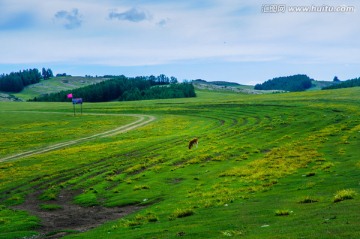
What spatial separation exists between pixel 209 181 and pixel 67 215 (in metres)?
13.8

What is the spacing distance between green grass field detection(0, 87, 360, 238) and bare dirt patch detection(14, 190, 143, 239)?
71cm

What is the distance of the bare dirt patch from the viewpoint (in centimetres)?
3139

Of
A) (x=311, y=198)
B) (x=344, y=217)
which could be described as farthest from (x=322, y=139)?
(x=344, y=217)

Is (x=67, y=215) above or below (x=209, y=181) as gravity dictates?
below

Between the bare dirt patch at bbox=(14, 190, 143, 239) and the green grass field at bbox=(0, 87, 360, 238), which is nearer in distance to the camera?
the green grass field at bbox=(0, 87, 360, 238)

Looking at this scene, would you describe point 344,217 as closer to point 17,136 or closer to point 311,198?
point 311,198

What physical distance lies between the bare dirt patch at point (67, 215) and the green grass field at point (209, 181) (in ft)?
2.33

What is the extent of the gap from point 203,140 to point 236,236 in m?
57.0

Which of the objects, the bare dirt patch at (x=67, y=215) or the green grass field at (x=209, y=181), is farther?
the bare dirt patch at (x=67, y=215)

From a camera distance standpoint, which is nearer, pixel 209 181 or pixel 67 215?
pixel 67 215

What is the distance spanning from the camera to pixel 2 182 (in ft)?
170

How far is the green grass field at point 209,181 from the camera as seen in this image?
24281mm

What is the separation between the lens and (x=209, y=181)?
1740 inches

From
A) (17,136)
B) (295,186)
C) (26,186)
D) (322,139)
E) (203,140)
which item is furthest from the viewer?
(17,136)
